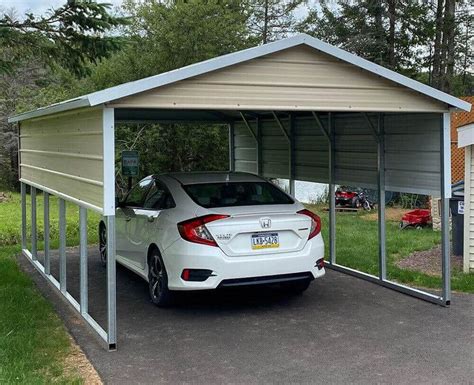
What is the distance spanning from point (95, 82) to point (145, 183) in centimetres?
1335

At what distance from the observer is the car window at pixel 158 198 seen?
6.78m

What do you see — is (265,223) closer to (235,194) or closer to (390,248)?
(235,194)

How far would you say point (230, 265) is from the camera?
606cm

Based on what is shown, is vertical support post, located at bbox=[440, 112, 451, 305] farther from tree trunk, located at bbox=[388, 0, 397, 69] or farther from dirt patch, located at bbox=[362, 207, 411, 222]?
tree trunk, located at bbox=[388, 0, 397, 69]

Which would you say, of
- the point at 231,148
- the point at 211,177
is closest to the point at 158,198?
the point at 211,177

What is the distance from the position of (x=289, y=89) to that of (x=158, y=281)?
104 inches

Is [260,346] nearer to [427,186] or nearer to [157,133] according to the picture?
[427,186]

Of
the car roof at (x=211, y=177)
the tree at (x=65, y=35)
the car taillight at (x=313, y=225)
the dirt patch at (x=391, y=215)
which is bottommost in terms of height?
the dirt patch at (x=391, y=215)

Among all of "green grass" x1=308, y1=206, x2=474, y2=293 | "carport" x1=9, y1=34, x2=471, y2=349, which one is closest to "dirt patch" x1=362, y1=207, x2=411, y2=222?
"green grass" x1=308, y1=206, x2=474, y2=293

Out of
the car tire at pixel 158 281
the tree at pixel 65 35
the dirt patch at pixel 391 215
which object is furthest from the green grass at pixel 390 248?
the tree at pixel 65 35

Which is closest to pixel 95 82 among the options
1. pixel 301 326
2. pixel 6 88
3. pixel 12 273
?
pixel 6 88

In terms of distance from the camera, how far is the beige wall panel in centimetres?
551

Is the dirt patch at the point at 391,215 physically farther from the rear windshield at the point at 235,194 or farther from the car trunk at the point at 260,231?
the car trunk at the point at 260,231

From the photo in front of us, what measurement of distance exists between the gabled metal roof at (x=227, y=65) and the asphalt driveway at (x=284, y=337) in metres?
2.26
